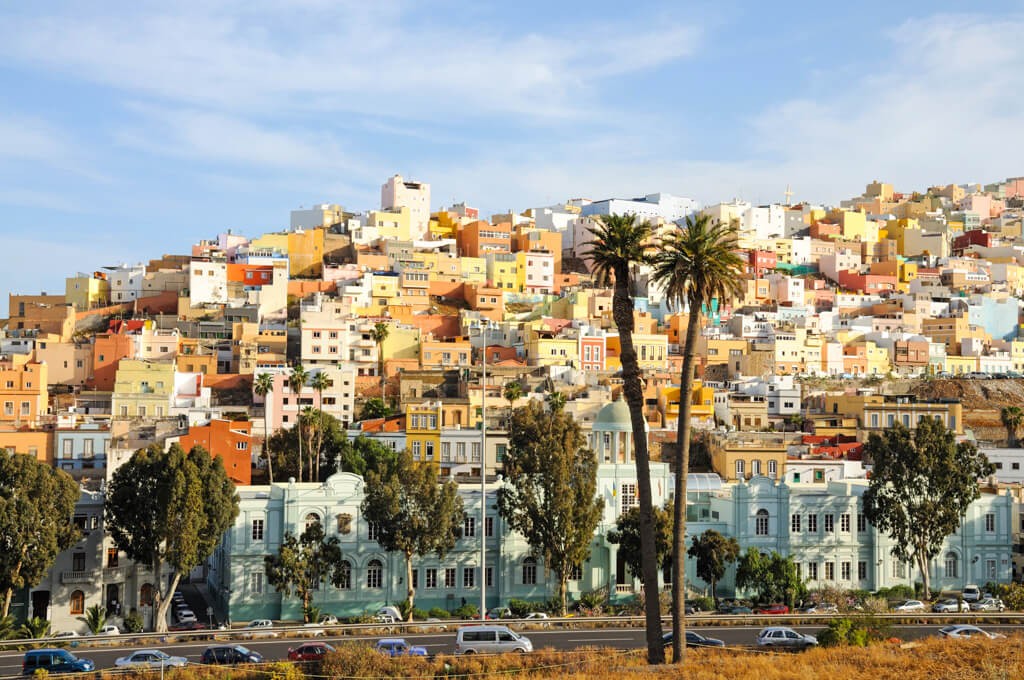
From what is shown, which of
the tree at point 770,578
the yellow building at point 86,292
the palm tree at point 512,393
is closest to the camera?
the tree at point 770,578

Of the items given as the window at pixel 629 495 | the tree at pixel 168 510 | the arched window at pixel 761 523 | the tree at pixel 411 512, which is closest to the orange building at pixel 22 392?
the tree at pixel 168 510

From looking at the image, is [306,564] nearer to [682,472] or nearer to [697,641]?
[697,641]

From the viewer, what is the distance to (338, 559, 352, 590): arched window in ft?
184

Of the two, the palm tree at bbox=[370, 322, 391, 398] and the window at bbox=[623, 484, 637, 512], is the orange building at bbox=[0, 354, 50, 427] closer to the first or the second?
the palm tree at bbox=[370, 322, 391, 398]

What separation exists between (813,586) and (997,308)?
327 feet

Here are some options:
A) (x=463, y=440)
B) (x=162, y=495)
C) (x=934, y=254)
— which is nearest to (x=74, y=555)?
(x=162, y=495)

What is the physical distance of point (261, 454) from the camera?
272 ft

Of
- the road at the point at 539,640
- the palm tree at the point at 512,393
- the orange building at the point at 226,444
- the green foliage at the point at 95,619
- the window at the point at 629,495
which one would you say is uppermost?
the palm tree at the point at 512,393

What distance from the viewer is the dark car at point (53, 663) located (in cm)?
3591

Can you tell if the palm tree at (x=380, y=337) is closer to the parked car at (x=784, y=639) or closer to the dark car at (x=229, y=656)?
the dark car at (x=229, y=656)

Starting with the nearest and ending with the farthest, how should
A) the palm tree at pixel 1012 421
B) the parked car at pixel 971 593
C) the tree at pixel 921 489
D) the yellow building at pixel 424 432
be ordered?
the parked car at pixel 971 593 → the tree at pixel 921 489 → the yellow building at pixel 424 432 → the palm tree at pixel 1012 421

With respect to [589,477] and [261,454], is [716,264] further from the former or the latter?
[261,454]

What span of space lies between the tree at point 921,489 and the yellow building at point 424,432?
1173 inches

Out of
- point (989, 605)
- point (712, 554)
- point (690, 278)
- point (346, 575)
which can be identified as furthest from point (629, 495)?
point (690, 278)
